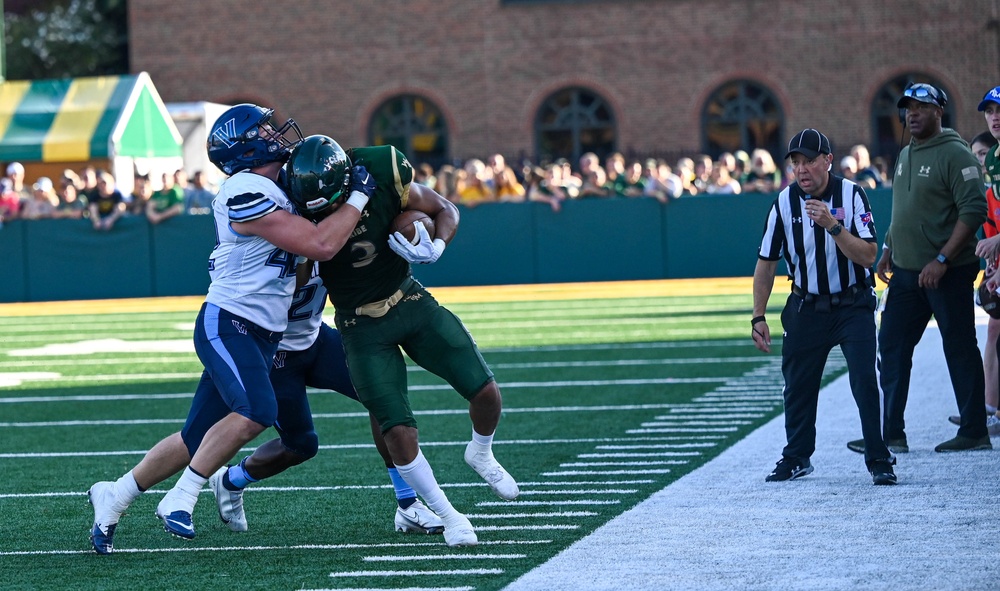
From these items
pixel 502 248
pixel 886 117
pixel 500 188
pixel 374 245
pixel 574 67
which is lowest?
pixel 502 248

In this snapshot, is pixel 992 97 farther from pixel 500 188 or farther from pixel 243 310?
pixel 500 188

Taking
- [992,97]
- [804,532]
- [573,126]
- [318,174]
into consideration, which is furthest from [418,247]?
[573,126]

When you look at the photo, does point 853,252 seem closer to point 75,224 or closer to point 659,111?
point 75,224

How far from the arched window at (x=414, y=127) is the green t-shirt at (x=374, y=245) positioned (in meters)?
29.9

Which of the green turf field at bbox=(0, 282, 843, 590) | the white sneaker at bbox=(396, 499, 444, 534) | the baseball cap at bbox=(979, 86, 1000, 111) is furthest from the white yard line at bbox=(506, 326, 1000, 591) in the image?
the baseball cap at bbox=(979, 86, 1000, 111)

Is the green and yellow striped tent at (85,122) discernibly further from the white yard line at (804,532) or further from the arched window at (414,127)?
the white yard line at (804,532)

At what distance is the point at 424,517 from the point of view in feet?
21.5

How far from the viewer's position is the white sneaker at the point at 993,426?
871 cm

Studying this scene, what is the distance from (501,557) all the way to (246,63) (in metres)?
31.8

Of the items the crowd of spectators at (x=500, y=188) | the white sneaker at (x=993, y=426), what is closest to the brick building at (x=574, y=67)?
the crowd of spectators at (x=500, y=188)

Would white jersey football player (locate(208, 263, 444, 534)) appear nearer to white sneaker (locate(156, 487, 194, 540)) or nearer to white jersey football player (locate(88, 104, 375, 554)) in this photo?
white jersey football player (locate(88, 104, 375, 554))

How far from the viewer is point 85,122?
28109mm

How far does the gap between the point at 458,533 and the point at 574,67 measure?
29.7m

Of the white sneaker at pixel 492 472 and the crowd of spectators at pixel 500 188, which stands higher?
the white sneaker at pixel 492 472
